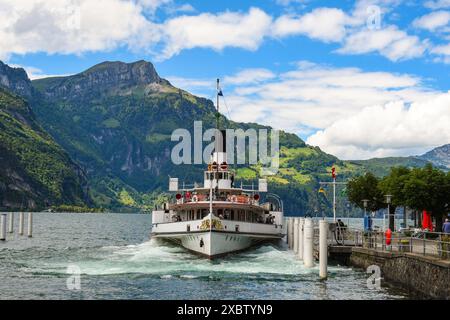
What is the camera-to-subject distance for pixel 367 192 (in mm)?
76688

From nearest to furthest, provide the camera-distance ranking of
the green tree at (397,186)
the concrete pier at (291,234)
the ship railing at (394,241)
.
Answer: the ship railing at (394,241)
the green tree at (397,186)
the concrete pier at (291,234)

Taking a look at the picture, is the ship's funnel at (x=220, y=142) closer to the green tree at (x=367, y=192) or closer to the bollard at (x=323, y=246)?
the green tree at (x=367, y=192)

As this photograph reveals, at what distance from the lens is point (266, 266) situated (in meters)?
46.9

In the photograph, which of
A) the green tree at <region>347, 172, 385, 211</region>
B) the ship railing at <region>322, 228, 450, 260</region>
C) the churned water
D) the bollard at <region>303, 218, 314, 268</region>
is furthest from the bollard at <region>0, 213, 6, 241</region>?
the bollard at <region>303, 218, 314, 268</region>

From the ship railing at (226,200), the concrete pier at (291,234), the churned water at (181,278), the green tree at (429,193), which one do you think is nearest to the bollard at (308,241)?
the churned water at (181,278)

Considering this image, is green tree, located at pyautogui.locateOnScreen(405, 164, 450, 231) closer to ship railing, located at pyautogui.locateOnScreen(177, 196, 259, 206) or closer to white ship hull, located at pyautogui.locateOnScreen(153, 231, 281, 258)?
ship railing, located at pyautogui.locateOnScreen(177, 196, 259, 206)

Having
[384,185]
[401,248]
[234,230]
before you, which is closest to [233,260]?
[234,230]

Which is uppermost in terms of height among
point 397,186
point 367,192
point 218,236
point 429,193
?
point 397,186

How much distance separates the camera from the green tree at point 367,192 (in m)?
76.1

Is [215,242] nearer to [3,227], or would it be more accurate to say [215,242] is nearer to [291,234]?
[291,234]

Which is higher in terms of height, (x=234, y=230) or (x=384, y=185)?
(x=384, y=185)

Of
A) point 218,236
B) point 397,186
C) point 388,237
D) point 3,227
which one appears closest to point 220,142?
point 218,236
